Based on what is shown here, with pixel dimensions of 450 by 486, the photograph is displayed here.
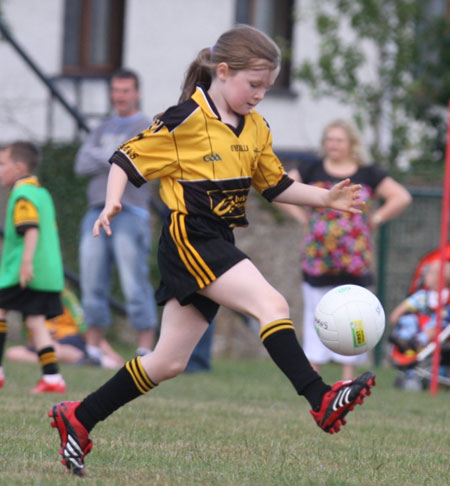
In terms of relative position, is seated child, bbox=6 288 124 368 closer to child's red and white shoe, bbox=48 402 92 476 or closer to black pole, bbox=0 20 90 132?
black pole, bbox=0 20 90 132

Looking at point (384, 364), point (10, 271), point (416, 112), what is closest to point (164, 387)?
point (10, 271)

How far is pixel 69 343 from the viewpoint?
405 inches

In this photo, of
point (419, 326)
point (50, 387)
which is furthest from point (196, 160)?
point (419, 326)

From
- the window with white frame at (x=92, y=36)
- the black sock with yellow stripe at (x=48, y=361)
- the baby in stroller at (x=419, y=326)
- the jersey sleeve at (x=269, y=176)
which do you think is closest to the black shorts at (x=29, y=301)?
the black sock with yellow stripe at (x=48, y=361)

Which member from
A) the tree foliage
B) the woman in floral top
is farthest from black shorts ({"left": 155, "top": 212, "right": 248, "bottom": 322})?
A: the tree foliage

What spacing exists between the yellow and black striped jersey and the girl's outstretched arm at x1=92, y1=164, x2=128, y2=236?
0.15ft

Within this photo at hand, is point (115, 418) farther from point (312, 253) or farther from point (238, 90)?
point (312, 253)

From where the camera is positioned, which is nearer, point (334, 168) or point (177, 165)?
point (177, 165)

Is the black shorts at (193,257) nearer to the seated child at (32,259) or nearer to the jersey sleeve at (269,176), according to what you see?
the jersey sleeve at (269,176)

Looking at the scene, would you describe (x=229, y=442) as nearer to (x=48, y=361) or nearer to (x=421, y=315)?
(x=48, y=361)

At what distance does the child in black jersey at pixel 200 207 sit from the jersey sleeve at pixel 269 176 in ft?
0.36

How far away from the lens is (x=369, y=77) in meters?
16.4

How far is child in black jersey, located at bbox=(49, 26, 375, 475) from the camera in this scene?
439 centimetres

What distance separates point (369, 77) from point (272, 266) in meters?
5.16
